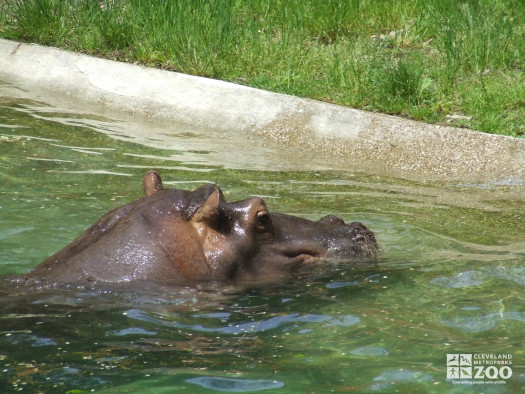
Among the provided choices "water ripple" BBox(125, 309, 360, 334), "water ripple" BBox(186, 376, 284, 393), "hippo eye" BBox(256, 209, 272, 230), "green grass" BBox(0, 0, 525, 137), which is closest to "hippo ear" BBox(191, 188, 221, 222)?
"hippo eye" BBox(256, 209, 272, 230)

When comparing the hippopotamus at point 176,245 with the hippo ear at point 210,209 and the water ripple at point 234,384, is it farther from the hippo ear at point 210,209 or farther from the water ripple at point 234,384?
the water ripple at point 234,384

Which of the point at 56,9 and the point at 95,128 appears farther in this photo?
the point at 56,9

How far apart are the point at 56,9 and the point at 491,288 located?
848cm

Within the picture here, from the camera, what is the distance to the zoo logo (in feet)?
10.6

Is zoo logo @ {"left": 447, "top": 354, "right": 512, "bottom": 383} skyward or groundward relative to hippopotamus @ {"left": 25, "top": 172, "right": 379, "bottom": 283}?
groundward

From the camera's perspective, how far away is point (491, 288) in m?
4.57

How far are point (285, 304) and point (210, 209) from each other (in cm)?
57

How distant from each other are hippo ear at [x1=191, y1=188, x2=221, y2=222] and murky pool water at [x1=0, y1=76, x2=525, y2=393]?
0.33m

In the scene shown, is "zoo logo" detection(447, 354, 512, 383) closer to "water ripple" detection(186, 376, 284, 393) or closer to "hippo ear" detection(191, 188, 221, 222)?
"water ripple" detection(186, 376, 284, 393)

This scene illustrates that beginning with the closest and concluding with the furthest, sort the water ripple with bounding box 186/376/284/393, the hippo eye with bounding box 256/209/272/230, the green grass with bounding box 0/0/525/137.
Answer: the water ripple with bounding box 186/376/284/393 < the hippo eye with bounding box 256/209/272/230 < the green grass with bounding box 0/0/525/137

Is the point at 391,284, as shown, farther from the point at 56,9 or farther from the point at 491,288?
the point at 56,9

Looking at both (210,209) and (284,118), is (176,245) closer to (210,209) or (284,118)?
(210,209)

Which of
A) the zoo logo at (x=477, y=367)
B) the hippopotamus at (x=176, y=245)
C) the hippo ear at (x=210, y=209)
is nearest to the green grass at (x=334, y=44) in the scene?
the hippopotamus at (x=176, y=245)

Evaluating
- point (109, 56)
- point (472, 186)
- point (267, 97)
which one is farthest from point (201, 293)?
point (109, 56)
